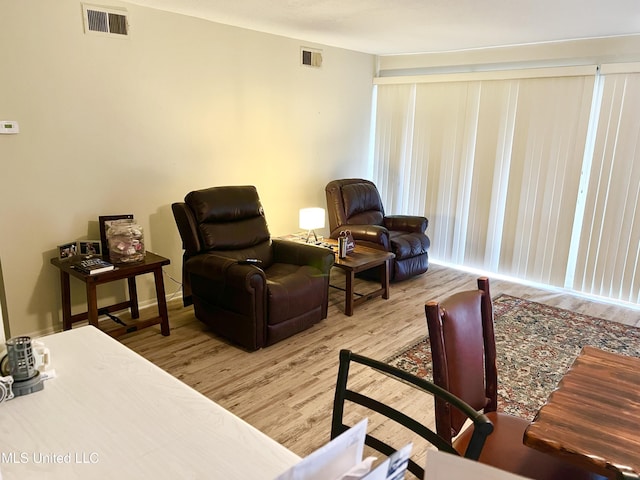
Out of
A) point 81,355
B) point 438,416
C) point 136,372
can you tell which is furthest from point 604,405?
point 81,355

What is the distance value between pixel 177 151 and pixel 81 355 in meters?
2.80

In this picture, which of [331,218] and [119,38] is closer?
[119,38]

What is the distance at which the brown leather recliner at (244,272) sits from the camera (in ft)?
10.5

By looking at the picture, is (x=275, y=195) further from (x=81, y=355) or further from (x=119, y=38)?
(x=81, y=355)

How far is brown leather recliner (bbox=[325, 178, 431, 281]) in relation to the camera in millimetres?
4602

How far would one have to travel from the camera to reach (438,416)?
1504mm

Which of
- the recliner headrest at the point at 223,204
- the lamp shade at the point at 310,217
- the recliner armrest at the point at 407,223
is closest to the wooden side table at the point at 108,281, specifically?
the recliner headrest at the point at 223,204

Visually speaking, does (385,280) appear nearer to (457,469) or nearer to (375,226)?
(375,226)

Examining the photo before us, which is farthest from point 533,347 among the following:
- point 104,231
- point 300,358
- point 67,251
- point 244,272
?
point 67,251

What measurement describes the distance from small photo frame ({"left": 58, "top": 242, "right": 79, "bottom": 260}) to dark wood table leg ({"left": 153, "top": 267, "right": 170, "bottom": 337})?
2.00 feet

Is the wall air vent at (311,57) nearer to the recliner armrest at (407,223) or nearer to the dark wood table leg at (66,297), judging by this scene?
the recliner armrest at (407,223)

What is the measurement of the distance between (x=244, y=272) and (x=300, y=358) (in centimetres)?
71

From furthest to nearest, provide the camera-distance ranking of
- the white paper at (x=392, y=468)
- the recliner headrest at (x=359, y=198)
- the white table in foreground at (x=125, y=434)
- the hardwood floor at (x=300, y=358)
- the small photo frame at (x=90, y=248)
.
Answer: the recliner headrest at (x=359, y=198), the small photo frame at (x=90, y=248), the hardwood floor at (x=300, y=358), the white table in foreground at (x=125, y=434), the white paper at (x=392, y=468)

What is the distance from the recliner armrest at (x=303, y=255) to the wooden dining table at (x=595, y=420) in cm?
223
